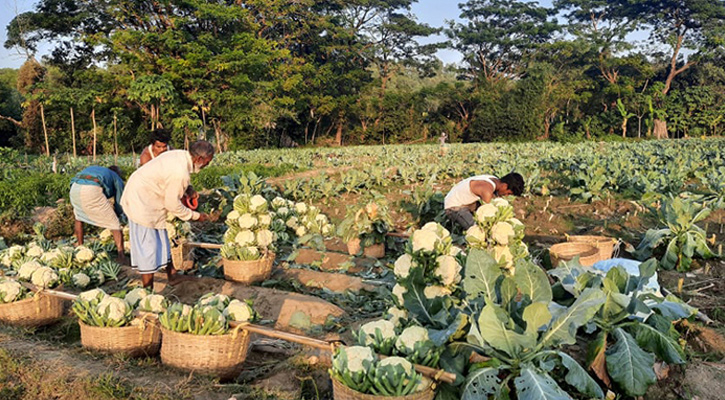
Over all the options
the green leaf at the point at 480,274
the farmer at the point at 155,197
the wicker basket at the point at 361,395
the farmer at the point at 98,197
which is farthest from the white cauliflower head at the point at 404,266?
the farmer at the point at 98,197

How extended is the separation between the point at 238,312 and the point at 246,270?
65.9 inches

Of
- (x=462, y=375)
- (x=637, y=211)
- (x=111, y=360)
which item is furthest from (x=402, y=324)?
(x=637, y=211)

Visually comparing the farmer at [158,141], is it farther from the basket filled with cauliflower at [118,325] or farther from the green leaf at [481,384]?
the green leaf at [481,384]

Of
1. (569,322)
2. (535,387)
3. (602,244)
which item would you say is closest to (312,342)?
(535,387)

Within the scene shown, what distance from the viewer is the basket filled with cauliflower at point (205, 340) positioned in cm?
295

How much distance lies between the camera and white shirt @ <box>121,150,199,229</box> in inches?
180

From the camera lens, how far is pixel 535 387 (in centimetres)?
209

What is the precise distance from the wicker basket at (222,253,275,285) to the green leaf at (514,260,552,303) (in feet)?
9.25

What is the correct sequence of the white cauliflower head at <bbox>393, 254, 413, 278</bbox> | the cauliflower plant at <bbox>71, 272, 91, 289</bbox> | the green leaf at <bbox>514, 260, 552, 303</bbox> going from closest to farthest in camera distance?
the green leaf at <bbox>514, 260, 552, 303</bbox> → the white cauliflower head at <bbox>393, 254, 413, 278</bbox> → the cauliflower plant at <bbox>71, 272, 91, 289</bbox>

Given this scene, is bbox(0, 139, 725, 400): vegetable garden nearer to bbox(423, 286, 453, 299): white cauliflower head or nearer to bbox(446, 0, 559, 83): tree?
bbox(423, 286, 453, 299): white cauliflower head

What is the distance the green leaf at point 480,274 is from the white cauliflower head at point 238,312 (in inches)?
54.0

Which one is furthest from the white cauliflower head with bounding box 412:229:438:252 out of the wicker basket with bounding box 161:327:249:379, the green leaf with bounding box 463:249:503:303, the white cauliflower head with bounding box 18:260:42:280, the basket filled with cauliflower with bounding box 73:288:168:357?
the white cauliflower head with bounding box 18:260:42:280

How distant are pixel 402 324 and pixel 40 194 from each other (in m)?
9.05

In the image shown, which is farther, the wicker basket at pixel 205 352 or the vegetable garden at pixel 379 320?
the wicker basket at pixel 205 352
